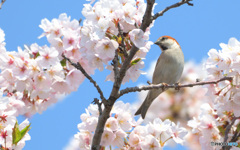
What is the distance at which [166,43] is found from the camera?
6.21 m

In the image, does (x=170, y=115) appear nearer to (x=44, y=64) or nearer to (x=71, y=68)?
(x=71, y=68)

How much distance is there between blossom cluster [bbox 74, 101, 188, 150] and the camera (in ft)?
11.2

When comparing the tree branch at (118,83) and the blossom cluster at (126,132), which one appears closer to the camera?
the tree branch at (118,83)

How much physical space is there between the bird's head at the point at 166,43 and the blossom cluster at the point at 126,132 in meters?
2.74

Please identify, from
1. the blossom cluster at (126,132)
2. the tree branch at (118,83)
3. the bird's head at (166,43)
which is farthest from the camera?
the bird's head at (166,43)

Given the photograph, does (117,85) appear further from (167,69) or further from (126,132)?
(167,69)

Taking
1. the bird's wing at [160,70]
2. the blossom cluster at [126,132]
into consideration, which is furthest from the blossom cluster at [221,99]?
the bird's wing at [160,70]

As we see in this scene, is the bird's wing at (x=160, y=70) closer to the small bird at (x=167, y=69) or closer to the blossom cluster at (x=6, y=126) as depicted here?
the small bird at (x=167, y=69)

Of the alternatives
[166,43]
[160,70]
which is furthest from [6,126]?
[166,43]

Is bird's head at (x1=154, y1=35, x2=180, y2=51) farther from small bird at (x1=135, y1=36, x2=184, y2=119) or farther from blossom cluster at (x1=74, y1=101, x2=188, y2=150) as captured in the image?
blossom cluster at (x1=74, y1=101, x2=188, y2=150)

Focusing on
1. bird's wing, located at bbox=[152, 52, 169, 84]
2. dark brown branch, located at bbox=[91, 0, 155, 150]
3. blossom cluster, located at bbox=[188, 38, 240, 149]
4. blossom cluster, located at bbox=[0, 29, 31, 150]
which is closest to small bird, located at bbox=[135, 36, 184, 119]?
bird's wing, located at bbox=[152, 52, 169, 84]

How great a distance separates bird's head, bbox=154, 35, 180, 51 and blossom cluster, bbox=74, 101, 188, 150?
2.74 meters

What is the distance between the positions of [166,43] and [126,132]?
9.73 ft

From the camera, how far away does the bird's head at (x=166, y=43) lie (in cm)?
615
